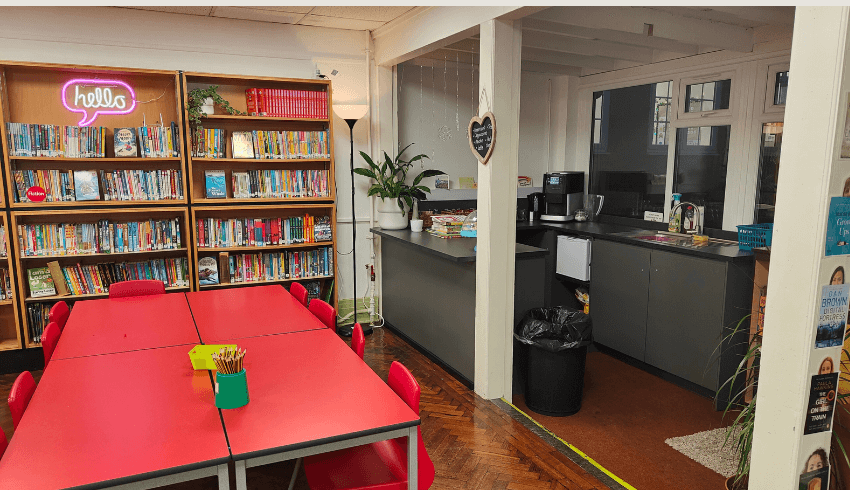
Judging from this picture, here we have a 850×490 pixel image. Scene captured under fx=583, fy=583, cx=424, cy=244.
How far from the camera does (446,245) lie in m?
4.57

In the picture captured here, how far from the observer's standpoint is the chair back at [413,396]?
2.24 metres

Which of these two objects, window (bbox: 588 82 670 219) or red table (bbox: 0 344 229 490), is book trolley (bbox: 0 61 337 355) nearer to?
red table (bbox: 0 344 229 490)

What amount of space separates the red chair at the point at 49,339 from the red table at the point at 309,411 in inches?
44.1

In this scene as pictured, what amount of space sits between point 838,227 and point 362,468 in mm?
1913

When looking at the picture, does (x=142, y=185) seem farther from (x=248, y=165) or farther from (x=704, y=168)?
(x=704, y=168)

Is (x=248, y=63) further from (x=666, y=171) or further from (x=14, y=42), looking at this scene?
(x=666, y=171)

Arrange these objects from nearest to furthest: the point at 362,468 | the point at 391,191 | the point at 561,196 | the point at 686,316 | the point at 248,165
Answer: the point at 362,468, the point at 686,316, the point at 248,165, the point at 391,191, the point at 561,196

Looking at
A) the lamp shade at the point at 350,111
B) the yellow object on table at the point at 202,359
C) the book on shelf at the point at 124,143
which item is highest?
the lamp shade at the point at 350,111

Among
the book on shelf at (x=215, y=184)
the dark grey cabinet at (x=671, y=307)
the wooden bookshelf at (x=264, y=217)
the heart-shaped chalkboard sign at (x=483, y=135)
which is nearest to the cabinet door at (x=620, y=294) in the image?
the dark grey cabinet at (x=671, y=307)

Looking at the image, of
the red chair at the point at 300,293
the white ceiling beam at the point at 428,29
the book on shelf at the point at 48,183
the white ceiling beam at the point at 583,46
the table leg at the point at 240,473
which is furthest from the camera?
the white ceiling beam at the point at 583,46

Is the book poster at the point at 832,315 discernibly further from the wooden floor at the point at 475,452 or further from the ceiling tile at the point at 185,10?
the ceiling tile at the point at 185,10

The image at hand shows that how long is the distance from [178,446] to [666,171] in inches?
190

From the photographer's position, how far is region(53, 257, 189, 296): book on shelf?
4637 mm

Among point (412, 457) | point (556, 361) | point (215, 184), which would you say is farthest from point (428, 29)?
point (412, 457)
